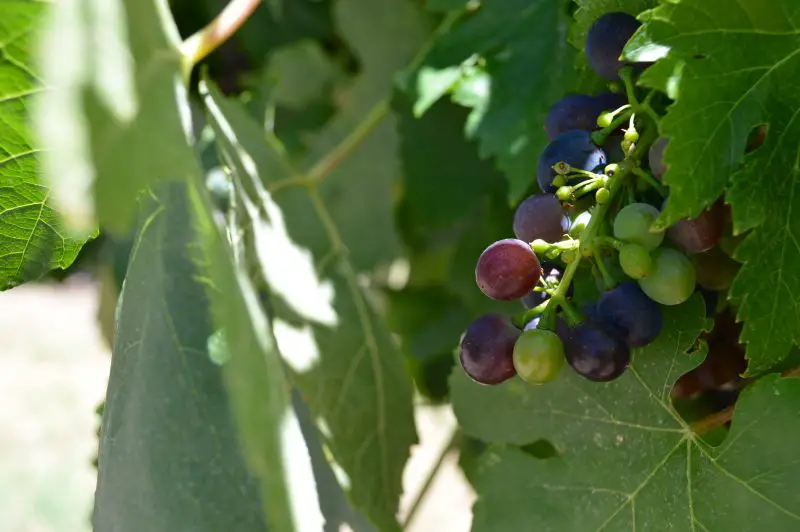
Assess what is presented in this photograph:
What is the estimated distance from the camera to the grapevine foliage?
37cm

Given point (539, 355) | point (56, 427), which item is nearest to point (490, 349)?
point (539, 355)

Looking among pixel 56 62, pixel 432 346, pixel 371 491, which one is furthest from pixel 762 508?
pixel 432 346

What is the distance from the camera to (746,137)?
487 millimetres

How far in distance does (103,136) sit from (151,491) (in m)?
0.26

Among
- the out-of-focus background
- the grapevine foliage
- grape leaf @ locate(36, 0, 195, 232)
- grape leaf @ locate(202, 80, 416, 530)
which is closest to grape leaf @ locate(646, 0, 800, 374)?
the grapevine foliage

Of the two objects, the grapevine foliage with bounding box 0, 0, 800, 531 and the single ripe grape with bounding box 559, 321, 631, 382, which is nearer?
the grapevine foliage with bounding box 0, 0, 800, 531

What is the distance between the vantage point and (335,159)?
1041mm

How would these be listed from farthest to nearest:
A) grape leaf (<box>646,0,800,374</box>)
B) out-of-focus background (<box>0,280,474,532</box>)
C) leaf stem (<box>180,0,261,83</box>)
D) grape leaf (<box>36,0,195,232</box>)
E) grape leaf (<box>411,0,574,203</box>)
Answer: out-of-focus background (<box>0,280,474,532</box>)
grape leaf (<box>411,0,574,203</box>)
leaf stem (<box>180,0,261,83</box>)
grape leaf (<box>646,0,800,374</box>)
grape leaf (<box>36,0,195,232</box>)

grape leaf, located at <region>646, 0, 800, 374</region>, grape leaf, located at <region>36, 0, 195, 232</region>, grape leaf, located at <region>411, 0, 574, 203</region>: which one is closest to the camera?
grape leaf, located at <region>36, 0, 195, 232</region>

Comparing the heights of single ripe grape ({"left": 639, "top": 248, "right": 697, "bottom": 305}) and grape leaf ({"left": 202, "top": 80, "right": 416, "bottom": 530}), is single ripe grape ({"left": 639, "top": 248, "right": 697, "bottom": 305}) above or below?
above

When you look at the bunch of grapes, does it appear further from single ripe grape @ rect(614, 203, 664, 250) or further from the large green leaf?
the large green leaf

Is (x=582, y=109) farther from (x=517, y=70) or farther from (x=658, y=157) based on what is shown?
(x=517, y=70)

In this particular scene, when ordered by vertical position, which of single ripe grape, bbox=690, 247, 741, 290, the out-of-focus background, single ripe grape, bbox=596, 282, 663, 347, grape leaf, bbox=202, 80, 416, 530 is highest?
single ripe grape, bbox=596, 282, 663, 347

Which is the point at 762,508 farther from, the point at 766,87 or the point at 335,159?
the point at 335,159
